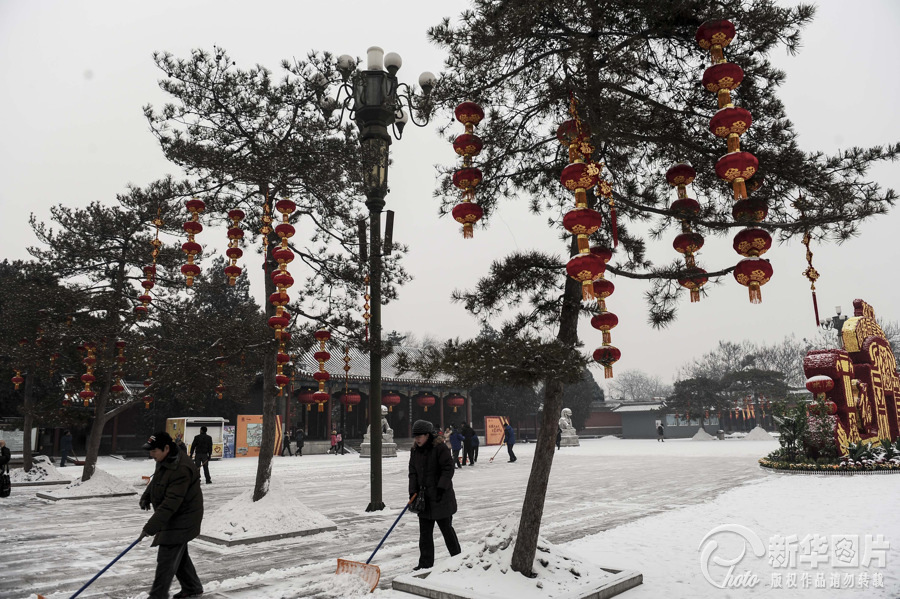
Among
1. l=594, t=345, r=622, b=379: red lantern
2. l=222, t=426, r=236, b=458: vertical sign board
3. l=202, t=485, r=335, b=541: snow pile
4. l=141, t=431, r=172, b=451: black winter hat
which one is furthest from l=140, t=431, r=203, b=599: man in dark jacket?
l=222, t=426, r=236, b=458: vertical sign board

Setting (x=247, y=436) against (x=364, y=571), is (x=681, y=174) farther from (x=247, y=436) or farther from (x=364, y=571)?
(x=247, y=436)

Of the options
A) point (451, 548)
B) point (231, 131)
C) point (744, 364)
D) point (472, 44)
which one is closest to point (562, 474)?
point (451, 548)

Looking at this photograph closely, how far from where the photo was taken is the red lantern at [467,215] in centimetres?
461

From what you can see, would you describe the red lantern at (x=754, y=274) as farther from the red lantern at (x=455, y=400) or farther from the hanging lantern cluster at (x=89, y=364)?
the red lantern at (x=455, y=400)

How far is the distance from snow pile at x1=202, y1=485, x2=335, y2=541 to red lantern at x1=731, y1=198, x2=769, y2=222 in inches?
254

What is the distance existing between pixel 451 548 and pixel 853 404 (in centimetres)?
1478

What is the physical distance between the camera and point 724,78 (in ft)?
12.0

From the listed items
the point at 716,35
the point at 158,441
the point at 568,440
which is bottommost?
the point at 568,440

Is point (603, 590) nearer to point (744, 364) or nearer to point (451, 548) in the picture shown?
point (451, 548)

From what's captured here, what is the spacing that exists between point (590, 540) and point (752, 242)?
177 inches

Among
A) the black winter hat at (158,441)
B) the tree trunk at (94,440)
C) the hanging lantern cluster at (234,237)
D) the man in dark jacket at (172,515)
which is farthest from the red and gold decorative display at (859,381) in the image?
the tree trunk at (94,440)

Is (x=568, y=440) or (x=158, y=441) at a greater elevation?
(x=158, y=441)

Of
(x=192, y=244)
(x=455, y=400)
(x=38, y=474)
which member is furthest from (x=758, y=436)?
(x=192, y=244)

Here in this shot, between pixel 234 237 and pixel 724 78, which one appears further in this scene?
pixel 234 237
